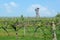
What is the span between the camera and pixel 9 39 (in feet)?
58.4

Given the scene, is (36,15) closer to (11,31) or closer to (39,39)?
(11,31)

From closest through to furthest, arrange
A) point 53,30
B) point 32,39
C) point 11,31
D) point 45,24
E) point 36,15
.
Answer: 1. point 53,30
2. point 45,24
3. point 32,39
4. point 11,31
5. point 36,15

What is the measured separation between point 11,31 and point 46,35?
12348 millimetres

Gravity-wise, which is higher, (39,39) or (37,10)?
(37,10)

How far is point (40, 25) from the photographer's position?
1179cm

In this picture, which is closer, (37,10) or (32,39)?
(32,39)

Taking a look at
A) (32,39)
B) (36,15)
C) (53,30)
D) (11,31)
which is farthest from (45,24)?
(36,15)

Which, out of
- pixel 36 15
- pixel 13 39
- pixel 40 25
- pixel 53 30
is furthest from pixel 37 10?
pixel 53 30

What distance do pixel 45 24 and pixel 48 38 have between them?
3.19 feet

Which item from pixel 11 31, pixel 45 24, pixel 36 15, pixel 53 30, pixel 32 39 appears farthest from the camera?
pixel 36 15

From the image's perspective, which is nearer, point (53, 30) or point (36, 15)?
point (53, 30)

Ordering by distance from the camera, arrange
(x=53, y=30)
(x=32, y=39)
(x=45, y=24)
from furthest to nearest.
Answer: (x=32, y=39), (x=45, y=24), (x=53, y=30)

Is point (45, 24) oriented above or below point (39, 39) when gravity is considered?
above

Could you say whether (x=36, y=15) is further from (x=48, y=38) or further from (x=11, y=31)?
(x=48, y=38)
